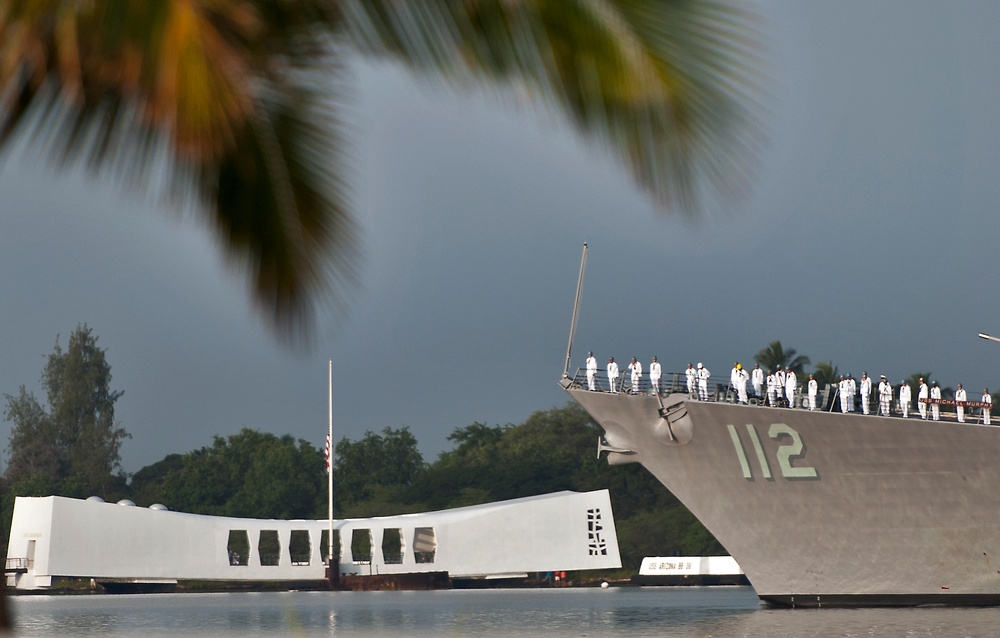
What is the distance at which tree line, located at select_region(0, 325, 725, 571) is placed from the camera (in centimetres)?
7000

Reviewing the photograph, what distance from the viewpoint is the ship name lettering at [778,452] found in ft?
87.2

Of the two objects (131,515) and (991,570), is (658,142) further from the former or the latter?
(131,515)

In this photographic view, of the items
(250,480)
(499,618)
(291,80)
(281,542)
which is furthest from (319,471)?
(291,80)

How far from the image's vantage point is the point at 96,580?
198ft

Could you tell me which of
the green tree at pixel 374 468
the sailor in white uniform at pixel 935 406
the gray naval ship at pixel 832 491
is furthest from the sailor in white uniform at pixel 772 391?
the green tree at pixel 374 468

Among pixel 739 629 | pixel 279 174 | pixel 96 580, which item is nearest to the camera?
pixel 279 174

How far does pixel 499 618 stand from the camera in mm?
32062

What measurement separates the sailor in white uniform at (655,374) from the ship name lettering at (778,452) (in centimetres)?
178

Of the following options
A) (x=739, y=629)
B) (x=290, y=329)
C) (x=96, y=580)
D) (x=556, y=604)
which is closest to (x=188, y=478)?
(x=96, y=580)

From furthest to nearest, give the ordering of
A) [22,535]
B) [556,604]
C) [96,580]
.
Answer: [96,580], [22,535], [556,604]

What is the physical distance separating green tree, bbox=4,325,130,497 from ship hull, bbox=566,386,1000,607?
60.9 meters

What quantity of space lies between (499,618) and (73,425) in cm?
5936

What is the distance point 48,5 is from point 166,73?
44 centimetres

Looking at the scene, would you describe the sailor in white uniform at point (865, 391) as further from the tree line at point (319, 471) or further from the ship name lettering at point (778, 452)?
the tree line at point (319, 471)
